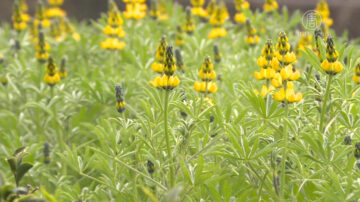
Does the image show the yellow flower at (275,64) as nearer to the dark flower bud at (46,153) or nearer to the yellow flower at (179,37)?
the dark flower bud at (46,153)

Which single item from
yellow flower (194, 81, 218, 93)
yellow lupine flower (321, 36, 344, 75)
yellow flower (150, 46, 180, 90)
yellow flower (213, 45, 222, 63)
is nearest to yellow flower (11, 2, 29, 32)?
yellow flower (213, 45, 222, 63)

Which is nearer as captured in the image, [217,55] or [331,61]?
[331,61]

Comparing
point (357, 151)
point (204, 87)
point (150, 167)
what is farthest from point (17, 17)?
point (357, 151)

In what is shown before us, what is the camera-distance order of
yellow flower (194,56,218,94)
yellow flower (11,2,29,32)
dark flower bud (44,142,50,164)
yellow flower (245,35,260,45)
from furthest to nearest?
yellow flower (11,2,29,32), yellow flower (245,35,260,45), dark flower bud (44,142,50,164), yellow flower (194,56,218,94)

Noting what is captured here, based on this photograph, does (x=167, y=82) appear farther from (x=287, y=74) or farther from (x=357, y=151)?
(x=357, y=151)

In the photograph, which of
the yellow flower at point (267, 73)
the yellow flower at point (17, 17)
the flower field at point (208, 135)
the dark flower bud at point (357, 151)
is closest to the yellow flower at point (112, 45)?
the flower field at point (208, 135)

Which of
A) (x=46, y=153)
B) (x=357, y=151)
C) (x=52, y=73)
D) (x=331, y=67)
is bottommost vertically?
(x=46, y=153)

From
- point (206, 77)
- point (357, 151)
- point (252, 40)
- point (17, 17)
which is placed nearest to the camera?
point (357, 151)

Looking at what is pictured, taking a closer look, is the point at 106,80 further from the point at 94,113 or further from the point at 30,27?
the point at 30,27

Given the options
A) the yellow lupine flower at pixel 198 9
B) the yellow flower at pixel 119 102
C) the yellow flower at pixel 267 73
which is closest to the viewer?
the yellow flower at pixel 267 73

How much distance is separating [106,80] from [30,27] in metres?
1.44

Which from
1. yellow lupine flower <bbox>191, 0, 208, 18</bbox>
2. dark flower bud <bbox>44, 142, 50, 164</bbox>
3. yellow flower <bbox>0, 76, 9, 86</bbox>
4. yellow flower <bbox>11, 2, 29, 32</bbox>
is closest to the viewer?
dark flower bud <bbox>44, 142, 50, 164</bbox>

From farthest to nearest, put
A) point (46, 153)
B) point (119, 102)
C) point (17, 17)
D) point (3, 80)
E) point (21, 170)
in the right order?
point (17, 17), point (3, 80), point (46, 153), point (119, 102), point (21, 170)

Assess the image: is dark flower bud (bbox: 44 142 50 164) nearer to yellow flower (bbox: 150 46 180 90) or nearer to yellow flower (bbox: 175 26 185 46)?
yellow flower (bbox: 150 46 180 90)
